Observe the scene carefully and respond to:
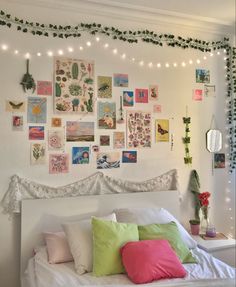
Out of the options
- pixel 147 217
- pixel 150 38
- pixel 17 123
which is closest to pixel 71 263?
pixel 147 217

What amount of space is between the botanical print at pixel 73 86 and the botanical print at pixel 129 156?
0.54 m

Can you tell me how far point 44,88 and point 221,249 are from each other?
2184 millimetres

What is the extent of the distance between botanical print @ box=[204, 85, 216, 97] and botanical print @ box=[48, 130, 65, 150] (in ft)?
5.46

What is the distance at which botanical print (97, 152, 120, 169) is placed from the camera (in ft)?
9.77

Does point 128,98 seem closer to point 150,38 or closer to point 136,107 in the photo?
point 136,107

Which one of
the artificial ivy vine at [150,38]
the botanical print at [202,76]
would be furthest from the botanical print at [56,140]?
the botanical print at [202,76]

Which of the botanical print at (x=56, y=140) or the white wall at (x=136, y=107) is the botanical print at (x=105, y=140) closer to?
the white wall at (x=136, y=107)

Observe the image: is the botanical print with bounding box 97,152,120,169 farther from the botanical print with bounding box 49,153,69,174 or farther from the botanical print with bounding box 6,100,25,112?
the botanical print with bounding box 6,100,25,112

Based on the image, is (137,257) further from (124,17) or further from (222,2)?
(222,2)

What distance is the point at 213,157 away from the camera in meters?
3.47

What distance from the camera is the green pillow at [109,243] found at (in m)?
2.20

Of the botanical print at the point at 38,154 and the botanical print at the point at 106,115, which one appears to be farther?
the botanical print at the point at 106,115

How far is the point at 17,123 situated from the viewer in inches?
106

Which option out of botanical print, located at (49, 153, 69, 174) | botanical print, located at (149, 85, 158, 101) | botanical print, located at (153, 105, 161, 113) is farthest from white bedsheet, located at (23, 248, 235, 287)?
botanical print, located at (149, 85, 158, 101)
